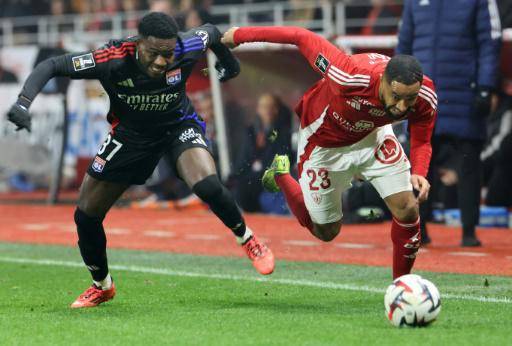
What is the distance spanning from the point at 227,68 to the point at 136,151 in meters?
1.01

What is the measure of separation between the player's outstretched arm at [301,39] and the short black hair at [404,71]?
57 cm

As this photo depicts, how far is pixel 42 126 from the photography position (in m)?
20.2

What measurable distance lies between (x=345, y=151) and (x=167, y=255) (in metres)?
3.91

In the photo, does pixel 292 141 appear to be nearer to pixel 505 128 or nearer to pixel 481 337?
pixel 505 128

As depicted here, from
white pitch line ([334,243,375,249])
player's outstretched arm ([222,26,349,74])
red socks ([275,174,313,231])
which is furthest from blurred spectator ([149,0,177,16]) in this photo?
player's outstretched arm ([222,26,349,74])

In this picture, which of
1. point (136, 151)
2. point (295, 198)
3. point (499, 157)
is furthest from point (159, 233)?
point (136, 151)

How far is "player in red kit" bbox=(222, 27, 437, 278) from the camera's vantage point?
707 centimetres

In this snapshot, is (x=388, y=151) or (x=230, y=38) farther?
(x=230, y=38)

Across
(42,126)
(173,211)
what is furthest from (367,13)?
(42,126)

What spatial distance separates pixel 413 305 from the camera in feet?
21.0

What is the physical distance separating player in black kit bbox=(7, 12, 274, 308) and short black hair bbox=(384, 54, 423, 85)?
145 centimetres

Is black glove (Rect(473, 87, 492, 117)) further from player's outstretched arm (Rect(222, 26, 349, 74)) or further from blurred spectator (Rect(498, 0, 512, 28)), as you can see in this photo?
player's outstretched arm (Rect(222, 26, 349, 74))

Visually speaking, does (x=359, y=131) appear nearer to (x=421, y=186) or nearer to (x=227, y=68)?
(x=421, y=186)

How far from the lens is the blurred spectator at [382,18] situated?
16.1 meters
